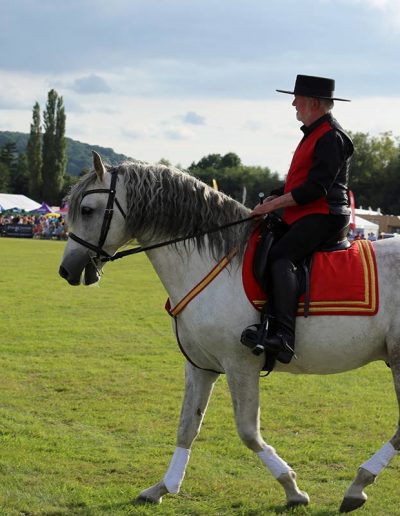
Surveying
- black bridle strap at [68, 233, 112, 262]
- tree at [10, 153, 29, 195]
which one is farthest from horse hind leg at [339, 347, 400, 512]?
tree at [10, 153, 29, 195]

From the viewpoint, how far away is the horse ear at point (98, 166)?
5.82 m

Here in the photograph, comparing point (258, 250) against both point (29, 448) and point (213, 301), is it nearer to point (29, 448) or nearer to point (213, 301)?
point (213, 301)

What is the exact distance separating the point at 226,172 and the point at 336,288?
126 metres

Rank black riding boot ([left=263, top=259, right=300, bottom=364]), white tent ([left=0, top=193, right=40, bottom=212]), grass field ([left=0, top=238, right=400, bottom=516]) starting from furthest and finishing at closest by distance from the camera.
A: white tent ([left=0, top=193, right=40, bottom=212]) < grass field ([left=0, top=238, right=400, bottom=516]) < black riding boot ([left=263, top=259, right=300, bottom=364])

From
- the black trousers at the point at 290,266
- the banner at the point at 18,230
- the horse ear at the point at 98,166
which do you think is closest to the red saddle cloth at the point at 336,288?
the black trousers at the point at 290,266

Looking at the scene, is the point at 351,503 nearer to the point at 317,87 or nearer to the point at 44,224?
the point at 317,87

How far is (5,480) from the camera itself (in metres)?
6.65

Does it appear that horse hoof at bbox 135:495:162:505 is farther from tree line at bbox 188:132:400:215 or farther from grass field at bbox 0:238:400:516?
tree line at bbox 188:132:400:215

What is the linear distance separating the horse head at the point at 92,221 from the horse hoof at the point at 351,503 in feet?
9.48

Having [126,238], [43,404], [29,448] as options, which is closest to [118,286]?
[43,404]

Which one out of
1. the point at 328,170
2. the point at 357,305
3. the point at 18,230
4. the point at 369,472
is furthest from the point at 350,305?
the point at 18,230

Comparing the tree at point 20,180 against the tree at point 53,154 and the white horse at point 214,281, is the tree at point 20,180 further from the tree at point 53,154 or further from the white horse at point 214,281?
the white horse at point 214,281

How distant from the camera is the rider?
18.4ft

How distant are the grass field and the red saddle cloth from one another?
1827 mm
